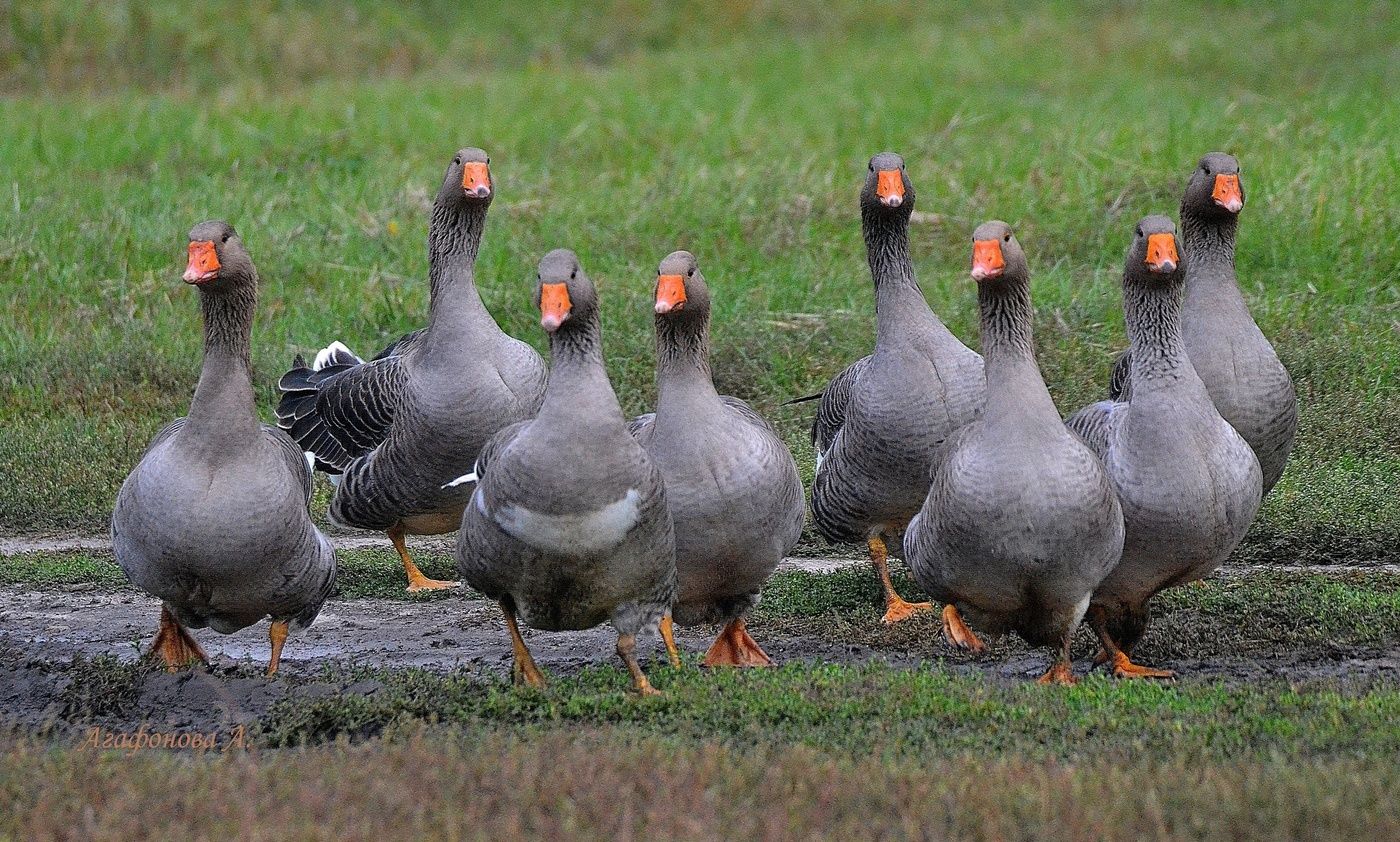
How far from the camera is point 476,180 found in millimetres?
8805

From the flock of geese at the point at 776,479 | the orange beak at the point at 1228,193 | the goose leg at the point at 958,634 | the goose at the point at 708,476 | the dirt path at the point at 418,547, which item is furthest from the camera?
the dirt path at the point at 418,547

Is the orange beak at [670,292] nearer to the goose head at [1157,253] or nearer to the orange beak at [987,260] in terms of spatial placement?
the orange beak at [987,260]

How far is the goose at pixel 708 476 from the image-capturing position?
22.3 feet

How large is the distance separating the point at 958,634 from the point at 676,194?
304 inches

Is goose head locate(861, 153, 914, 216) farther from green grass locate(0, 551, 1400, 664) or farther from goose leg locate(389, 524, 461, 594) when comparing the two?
goose leg locate(389, 524, 461, 594)

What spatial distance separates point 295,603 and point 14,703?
1.15 metres

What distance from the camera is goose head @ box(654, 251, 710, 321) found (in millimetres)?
6848

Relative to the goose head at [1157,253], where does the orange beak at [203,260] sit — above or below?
below

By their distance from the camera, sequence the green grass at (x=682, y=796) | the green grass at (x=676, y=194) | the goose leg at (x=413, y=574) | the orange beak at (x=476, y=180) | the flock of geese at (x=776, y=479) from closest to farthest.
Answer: the green grass at (x=682, y=796) → the flock of geese at (x=776, y=479) → the orange beak at (x=476, y=180) → the goose leg at (x=413, y=574) → the green grass at (x=676, y=194)

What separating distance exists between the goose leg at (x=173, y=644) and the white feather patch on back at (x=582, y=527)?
184 centimetres

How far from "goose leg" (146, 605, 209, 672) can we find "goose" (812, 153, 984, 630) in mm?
3067

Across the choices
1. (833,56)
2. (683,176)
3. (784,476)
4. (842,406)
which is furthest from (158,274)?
(833,56)

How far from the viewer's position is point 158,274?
13.3m

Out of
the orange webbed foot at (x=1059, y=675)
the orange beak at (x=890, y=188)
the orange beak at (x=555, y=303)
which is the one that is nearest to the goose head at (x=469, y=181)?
the orange beak at (x=890, y=188)
